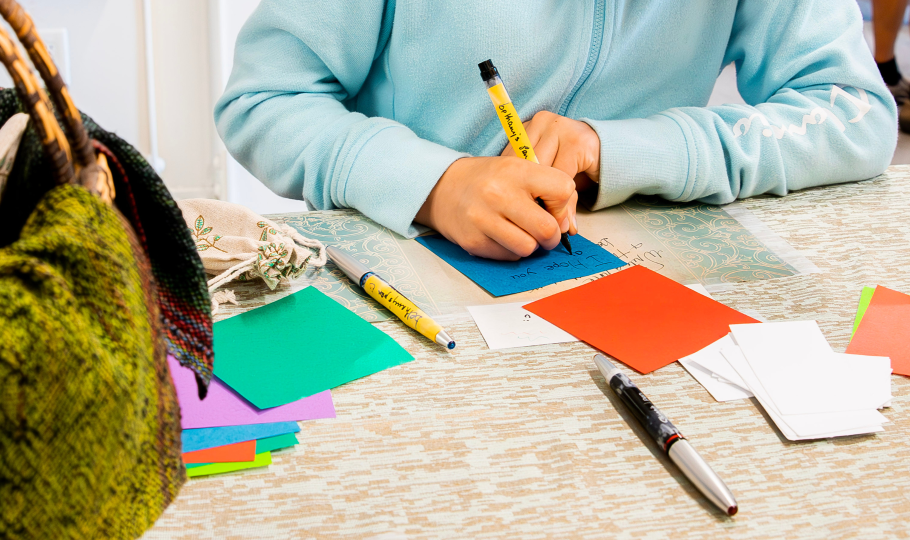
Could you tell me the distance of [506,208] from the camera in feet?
2.06

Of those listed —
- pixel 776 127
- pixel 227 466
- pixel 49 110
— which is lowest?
pixel 227 466

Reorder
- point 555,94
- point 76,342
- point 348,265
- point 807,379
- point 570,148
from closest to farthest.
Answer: point 76,342 < point 807,379 < point 348,265 < point 570,148 < point 555,94

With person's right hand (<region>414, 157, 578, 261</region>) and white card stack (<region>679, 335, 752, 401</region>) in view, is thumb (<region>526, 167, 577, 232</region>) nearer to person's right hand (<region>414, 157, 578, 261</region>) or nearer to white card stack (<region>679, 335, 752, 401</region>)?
person's right hand (<region>414, 157, 578, 261</region>)

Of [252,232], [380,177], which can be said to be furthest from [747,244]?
[252,232]

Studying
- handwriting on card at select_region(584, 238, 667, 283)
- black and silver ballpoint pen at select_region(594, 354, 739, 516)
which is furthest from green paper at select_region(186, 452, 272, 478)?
handwriting on card at select_region(584, 238, 667, 283)

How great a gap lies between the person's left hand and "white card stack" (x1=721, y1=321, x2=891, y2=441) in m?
0.26

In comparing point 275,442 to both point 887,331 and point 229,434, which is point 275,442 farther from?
point 887,331

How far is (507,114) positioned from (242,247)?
291mm

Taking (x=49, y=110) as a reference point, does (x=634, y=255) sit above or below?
below

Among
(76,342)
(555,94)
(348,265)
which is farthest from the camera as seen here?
(555,94)

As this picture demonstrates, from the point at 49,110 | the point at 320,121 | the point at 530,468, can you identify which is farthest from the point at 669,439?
the point at 320,121

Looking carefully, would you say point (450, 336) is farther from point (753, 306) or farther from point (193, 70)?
point (193, 70)

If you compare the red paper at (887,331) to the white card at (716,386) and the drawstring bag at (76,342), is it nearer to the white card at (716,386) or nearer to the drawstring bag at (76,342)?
the white card at (716,386)

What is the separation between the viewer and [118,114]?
1.91m
